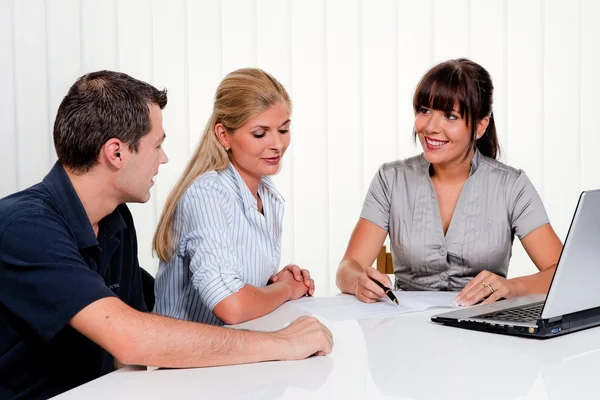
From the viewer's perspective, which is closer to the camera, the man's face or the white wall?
the man's face

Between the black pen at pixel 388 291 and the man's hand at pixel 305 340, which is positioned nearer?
the man's hand at pixel 305 340

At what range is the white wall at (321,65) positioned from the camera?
11.2ft

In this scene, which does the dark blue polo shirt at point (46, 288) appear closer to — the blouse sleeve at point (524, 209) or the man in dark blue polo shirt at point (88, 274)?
the man in dark blue polo shirt at point (88, 274)

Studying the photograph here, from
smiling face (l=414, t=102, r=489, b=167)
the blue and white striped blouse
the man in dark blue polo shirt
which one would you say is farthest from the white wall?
the man in dark blue polo shirt

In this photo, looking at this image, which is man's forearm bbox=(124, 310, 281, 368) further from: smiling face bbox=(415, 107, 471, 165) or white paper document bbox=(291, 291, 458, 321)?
smiling face bbox=(415, 107, 471, 165)

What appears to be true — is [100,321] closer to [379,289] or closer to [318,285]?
[379,289]

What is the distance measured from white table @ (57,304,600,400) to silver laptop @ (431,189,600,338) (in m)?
0.03

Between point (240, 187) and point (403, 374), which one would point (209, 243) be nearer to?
point (240, 187)

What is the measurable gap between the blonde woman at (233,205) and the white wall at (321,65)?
1.32 meters

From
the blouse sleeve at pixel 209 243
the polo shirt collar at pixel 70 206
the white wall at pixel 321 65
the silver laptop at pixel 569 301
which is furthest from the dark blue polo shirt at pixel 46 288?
the white wall at pixel 321 65

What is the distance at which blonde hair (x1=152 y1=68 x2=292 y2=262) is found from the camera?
77.2 inches

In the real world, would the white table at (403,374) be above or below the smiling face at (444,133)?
below

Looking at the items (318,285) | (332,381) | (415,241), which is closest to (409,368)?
(332,381)

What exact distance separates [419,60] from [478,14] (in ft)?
1.16
